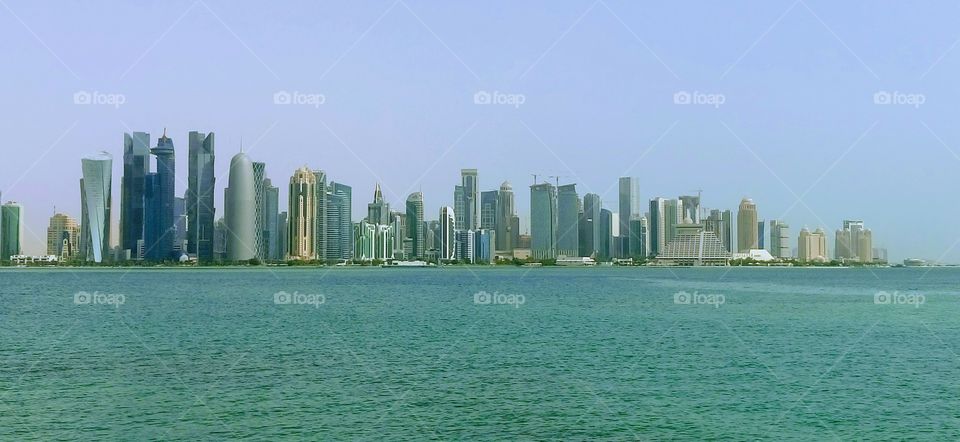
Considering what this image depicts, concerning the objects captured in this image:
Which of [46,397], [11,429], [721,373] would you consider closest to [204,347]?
[46,397]

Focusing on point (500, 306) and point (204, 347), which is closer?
point (204, 347)

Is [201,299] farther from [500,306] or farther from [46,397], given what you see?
[46,397]

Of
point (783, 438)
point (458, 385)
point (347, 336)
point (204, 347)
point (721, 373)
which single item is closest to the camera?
point (783, 438)

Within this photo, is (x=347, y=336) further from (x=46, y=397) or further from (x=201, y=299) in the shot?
(x=201, y=299)

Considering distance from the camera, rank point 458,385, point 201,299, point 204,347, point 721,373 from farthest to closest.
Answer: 1. point 201,299
2. point 204,347
3. point 721,373
4. point 458,385

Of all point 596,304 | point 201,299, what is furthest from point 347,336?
point 201,299

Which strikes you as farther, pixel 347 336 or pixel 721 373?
pixel 347 336
